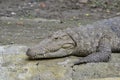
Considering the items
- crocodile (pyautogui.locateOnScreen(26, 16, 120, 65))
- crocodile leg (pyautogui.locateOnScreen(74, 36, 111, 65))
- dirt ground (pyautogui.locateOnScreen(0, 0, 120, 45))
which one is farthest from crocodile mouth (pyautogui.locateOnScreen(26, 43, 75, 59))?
dirt ground (pyautogui.locateOnScreen(0, 0, 120, 45))

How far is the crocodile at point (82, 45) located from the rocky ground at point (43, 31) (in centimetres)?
11

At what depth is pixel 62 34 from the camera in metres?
6.05

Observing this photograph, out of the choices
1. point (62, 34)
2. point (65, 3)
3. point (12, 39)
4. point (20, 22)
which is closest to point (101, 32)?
point (62, 34)

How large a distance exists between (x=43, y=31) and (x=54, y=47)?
4.01 meters

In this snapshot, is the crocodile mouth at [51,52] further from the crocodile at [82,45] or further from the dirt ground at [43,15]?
the dirt ground at [43,15]

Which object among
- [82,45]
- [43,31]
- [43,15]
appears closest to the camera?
[82,45]

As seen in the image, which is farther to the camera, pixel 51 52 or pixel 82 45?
pixel 82 45

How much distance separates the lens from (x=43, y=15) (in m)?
11.8

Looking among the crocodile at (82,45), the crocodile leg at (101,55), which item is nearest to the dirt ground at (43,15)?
the crocodile at (82,45)

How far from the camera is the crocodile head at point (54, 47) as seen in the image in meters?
5.76

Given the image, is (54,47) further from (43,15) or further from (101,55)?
(43,15)

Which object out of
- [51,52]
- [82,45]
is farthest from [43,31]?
[51,52]

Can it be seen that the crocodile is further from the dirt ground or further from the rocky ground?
the dirt ground

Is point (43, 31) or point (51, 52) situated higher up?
point (51, 52)
